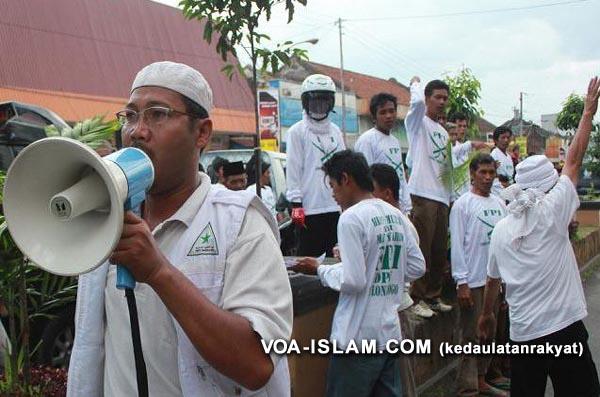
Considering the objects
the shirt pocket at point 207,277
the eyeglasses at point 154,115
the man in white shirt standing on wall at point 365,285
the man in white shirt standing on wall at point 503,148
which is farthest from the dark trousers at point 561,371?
the man in white shirt standing on wall at point 503,148

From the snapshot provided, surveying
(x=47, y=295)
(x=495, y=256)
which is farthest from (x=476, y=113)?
(x=47, y=295)

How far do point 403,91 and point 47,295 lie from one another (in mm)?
51980

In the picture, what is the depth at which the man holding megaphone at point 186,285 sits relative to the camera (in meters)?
1.57

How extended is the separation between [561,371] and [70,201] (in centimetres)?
336

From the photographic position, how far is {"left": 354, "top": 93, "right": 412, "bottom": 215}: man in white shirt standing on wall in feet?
19.2

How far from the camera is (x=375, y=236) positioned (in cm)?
380

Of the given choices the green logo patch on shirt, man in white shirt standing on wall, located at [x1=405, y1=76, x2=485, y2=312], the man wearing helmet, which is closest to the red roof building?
the man wearing helmet

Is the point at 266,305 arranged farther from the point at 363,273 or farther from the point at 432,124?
the point at 432,124

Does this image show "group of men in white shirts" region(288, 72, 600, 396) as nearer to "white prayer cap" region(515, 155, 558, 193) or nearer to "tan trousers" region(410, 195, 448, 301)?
"white prayer cap" region(515, 155, 558, 193)

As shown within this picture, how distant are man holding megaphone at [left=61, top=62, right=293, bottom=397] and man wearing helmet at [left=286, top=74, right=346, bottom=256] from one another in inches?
148

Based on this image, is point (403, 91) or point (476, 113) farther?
point (403, 91)

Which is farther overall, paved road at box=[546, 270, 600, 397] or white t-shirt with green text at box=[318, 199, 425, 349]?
paved road at box=[546, 270, 600, 397]

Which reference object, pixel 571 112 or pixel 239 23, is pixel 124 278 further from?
pixel 571 112

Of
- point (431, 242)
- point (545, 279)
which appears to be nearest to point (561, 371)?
point (545, 279)
